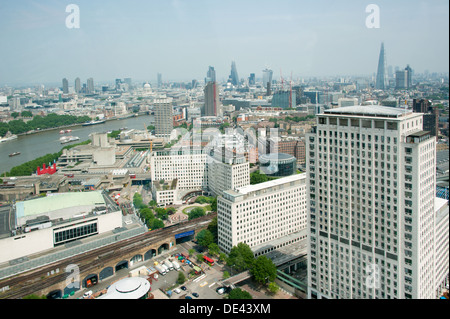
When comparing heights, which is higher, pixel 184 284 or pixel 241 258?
pixel 241 258

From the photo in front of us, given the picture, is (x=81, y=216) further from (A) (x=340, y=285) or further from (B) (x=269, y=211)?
(A) (x=340, y=285)

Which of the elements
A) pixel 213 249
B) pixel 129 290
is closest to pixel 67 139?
pixel 213 249

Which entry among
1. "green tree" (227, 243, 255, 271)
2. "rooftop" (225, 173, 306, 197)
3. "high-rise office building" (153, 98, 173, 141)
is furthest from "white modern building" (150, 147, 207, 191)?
"high-rise office building" (153, 98, 173, 141)

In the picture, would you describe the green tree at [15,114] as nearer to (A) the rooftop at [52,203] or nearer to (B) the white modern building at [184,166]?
(B) the white modern building at [184,166]

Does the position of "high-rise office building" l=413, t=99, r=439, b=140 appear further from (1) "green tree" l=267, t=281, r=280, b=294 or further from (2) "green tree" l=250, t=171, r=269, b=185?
(2) "green tree" l=250, t=171, r=269, b=185

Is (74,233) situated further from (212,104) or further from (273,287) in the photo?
(212,104)

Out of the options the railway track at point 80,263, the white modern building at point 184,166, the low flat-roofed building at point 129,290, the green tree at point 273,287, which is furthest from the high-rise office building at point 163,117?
the green tree at point 273,287
